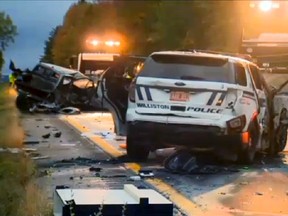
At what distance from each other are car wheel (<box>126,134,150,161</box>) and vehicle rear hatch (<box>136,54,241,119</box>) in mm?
557

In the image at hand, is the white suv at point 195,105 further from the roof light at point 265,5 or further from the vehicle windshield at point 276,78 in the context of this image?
the roof light at point 265,5

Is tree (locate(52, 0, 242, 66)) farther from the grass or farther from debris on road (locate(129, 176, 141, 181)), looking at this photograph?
debris on road (locate(129, 176, 141, 181))

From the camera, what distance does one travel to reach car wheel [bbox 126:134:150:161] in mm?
13289

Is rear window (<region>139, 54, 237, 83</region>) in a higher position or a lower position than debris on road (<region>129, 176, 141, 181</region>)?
higher

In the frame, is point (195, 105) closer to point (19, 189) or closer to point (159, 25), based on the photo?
point (19, 189)

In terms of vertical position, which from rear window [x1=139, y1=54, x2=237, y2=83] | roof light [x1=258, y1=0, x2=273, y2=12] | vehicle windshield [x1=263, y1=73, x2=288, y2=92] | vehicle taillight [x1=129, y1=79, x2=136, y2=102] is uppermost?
roof light [x1=258, y1=0, x2=273, y2=12]

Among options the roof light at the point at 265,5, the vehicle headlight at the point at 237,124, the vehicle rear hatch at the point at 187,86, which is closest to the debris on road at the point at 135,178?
the vehicle rear hatch at the point at 187,86

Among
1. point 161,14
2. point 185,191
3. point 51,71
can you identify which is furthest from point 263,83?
point 161,14

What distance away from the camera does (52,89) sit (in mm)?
31062

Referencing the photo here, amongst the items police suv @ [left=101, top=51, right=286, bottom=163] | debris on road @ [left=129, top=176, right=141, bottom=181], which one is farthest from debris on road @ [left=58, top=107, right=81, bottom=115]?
debris on road @ [left=129, top=176, right=141, bottom=181]

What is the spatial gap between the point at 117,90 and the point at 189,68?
186cm

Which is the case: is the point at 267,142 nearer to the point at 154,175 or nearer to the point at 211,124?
the point at 211,124

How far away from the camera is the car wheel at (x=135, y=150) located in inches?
523

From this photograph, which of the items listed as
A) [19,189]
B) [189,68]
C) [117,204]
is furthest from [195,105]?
[117,204]
